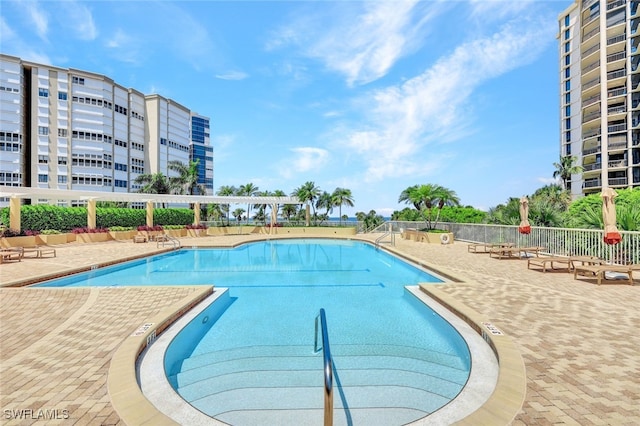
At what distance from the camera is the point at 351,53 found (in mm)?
16172

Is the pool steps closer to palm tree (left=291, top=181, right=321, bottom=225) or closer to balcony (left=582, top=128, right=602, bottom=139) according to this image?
palm tree (left=291, top=181, right=321, bottom=225)

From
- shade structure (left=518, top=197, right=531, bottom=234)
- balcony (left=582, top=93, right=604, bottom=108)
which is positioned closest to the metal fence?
shade structure (left=518, top=197, right=531, bottom=234)

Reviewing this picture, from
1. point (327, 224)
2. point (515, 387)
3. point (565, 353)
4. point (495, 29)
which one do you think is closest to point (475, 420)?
point (515, 387)

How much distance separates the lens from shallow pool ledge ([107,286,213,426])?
2473 mm

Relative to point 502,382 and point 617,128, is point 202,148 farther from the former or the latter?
point 502,382

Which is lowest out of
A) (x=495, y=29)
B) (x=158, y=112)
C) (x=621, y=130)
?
(x=495, y=29)

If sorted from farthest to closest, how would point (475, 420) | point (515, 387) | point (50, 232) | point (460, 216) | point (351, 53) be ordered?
point (460, 216)
point (50, 232)
point (351, 53)
point (515, 387)
point (475, 420)

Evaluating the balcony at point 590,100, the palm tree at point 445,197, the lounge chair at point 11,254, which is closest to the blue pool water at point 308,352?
the lounge chair at point 11,254

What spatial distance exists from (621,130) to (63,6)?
55182 mm

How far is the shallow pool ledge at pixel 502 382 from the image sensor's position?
2.47 metres

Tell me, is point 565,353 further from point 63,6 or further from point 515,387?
point 63,6

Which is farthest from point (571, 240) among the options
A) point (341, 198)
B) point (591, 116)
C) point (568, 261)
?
point (591, 116)

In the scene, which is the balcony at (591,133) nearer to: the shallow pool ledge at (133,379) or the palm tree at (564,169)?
the palm tree at (564,169)

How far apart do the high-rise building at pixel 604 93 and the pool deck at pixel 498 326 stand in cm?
4535
